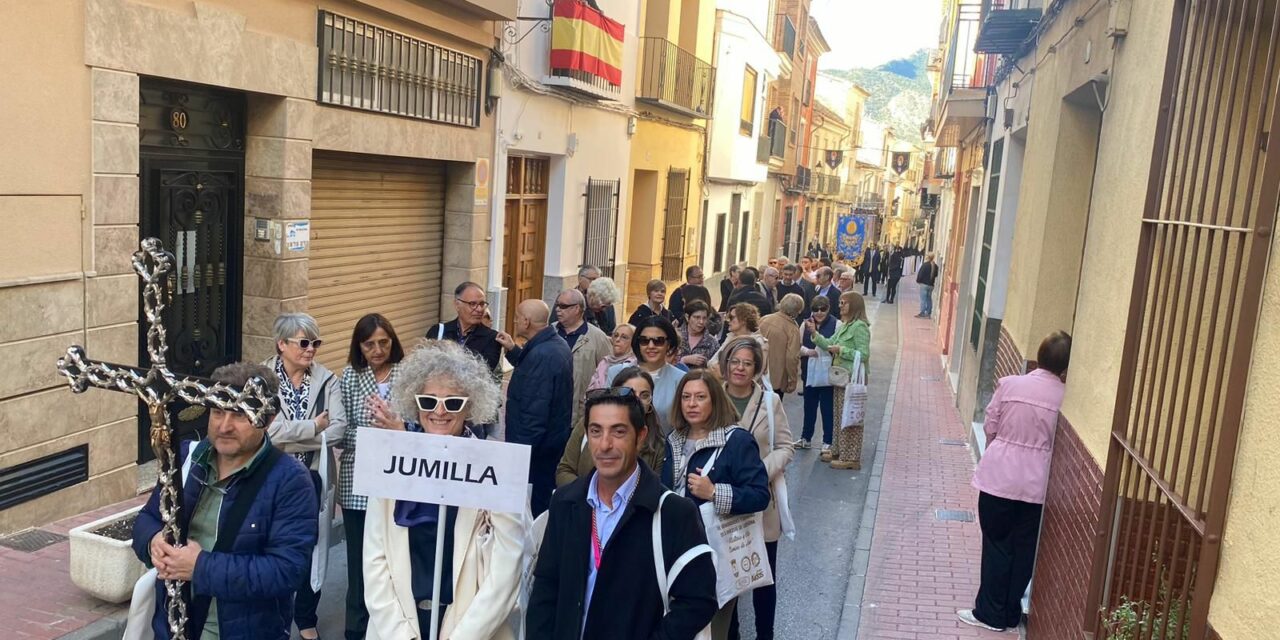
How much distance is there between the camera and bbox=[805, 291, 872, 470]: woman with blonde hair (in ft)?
32.9

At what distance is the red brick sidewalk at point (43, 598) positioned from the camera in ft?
17.1

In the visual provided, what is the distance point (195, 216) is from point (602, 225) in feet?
31.0

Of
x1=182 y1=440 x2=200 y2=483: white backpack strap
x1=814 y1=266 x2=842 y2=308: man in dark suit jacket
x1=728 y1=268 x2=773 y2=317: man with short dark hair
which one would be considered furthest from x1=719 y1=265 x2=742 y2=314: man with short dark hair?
x1=182 y1=440 x2=200 y2=483: white backpack strap

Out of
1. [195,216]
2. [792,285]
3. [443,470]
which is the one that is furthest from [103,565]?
[792,285]

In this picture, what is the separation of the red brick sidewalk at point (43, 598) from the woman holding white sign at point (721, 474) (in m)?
3.19

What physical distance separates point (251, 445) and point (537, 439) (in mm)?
2751

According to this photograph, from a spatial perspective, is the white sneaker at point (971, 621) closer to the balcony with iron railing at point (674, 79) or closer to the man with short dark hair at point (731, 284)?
the man with short dark hair at point (731, 284)

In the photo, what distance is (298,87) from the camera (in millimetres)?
8883

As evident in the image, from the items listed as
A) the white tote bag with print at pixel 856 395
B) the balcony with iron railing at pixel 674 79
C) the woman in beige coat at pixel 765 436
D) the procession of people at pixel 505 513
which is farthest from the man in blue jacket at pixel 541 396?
the balcony with iron railing at pixel 674 79

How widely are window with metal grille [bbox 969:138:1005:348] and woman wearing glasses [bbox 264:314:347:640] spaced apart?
839 centimetres

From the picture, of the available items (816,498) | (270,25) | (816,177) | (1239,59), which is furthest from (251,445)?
(816,177)

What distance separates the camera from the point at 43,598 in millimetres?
5531

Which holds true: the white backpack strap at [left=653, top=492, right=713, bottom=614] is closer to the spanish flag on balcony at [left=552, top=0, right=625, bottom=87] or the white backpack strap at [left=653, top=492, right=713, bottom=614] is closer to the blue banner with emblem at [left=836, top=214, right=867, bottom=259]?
the spanish flag on balcony at [left=552, top=0, right=625, bottom=87]

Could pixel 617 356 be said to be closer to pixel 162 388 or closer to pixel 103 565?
pixel 103 565
